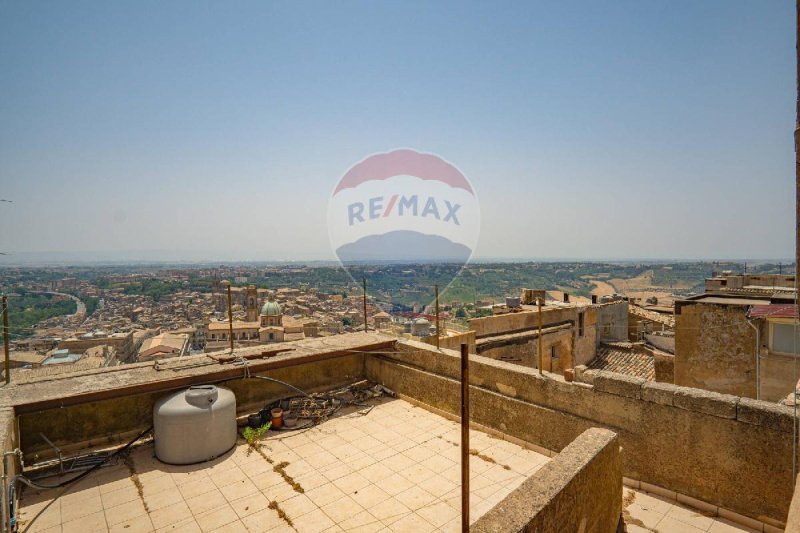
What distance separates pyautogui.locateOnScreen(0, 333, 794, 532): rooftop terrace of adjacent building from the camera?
3.96 meters

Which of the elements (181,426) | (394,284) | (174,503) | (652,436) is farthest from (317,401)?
(394,284)

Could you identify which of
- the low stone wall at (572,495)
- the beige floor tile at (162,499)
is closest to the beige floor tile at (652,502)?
the low stone wall at (572,495)

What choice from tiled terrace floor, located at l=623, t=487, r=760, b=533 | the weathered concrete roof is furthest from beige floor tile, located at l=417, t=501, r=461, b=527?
the weathered concrete roof

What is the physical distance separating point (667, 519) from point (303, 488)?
13.4ft

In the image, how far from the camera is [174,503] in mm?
4434

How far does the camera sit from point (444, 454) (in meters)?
5.56

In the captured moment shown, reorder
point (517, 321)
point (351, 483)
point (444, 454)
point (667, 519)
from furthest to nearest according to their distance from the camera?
1. point (517, 321)
2. point (444, 454)
3. point (351, 483)
4. point (667, 519)

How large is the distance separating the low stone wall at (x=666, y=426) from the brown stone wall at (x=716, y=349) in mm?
6469

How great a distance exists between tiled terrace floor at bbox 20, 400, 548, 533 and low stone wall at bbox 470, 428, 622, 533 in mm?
1215

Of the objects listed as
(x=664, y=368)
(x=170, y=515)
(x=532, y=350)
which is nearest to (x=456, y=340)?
(x=532, y=350)

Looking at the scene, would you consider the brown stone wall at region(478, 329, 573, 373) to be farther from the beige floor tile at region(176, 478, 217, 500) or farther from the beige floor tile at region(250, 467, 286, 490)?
the beige floor tile at region(176, 478, 217, 500)

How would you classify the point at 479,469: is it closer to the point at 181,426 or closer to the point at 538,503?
the point at 538,503

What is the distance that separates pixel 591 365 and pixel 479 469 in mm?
15275

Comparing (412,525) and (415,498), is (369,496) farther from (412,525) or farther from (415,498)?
(412,525)
